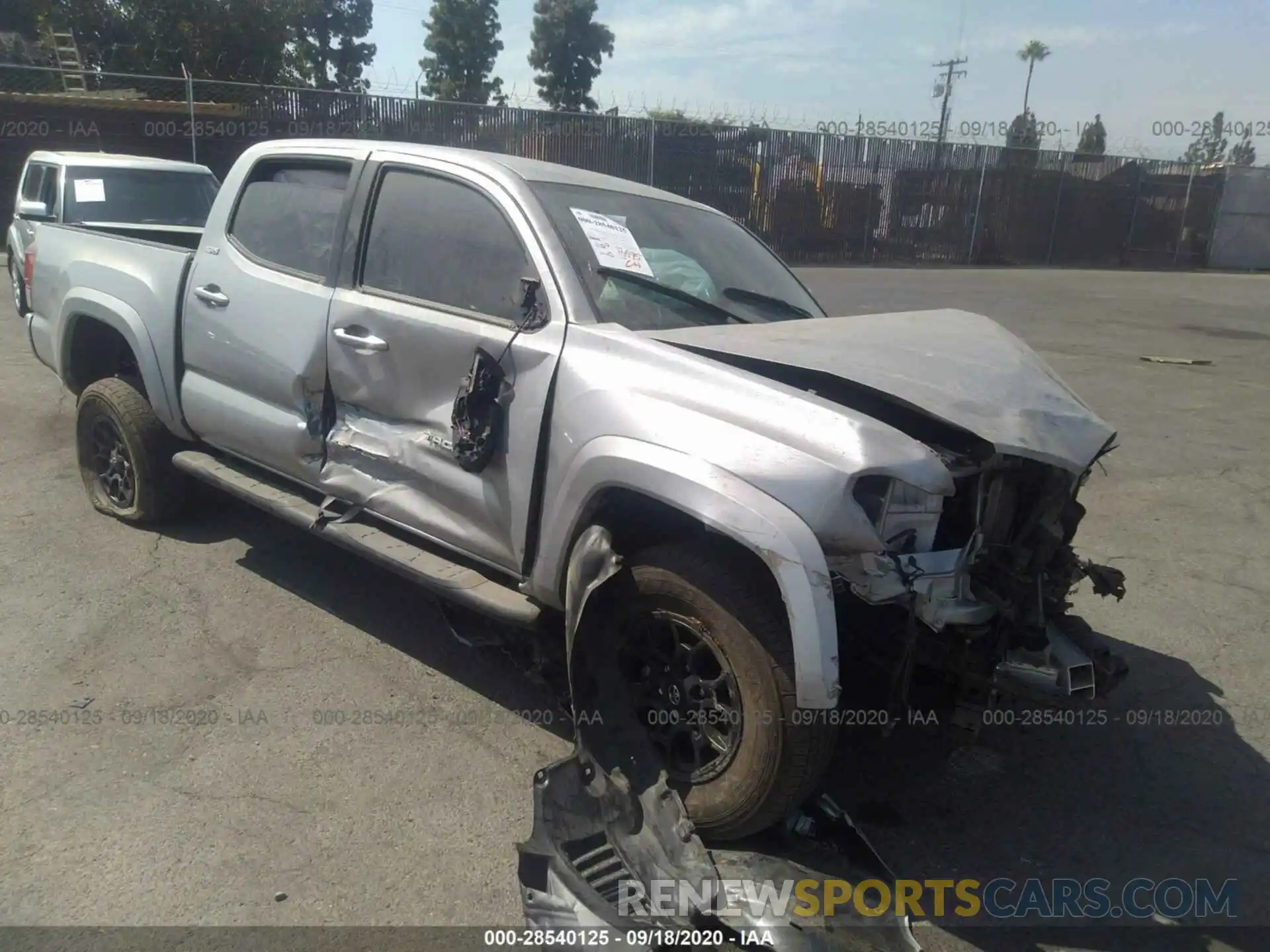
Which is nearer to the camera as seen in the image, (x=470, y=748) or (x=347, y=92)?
(x=470, y=748)

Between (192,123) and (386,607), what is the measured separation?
17.5m

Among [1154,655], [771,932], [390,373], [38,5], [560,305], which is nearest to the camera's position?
[771,932]

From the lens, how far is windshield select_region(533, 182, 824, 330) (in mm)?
3467

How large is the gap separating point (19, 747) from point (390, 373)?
181 cm

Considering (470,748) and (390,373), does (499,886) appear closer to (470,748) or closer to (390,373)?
(470,748)

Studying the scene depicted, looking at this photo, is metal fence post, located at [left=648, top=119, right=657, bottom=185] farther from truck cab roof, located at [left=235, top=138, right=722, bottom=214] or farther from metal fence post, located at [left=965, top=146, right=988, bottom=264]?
truck cab roof, located at [left=235, top=138, right=722, bottom=214]

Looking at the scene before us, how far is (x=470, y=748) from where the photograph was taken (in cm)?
346

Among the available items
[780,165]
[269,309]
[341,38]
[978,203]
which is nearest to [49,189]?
[269,309]

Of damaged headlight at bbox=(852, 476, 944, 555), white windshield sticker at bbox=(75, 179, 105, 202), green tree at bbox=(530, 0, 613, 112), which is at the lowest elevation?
damaged headlight at bbox=(852, 476, 944, 555)

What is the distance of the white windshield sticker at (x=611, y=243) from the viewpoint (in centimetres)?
353

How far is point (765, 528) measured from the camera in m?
2.56

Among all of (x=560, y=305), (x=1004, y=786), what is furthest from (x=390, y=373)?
(x=1004, y=786)

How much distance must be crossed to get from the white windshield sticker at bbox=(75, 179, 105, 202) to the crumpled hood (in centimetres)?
928

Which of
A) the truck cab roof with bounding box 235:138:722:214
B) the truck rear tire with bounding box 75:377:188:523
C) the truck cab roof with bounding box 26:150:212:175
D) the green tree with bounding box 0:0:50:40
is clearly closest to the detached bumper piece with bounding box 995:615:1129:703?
the truck cab roof with bounding box 235:138:722:214
